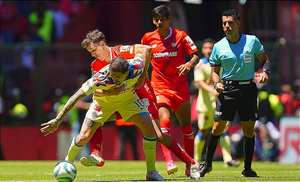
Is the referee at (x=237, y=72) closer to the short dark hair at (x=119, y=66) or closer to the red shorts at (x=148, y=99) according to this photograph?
the red shorts at (x=148, y=99)

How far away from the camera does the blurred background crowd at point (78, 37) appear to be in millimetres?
16062

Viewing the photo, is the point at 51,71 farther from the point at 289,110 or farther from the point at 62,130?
the point at 289,110

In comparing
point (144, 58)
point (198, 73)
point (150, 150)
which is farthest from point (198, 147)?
point (144, 58)

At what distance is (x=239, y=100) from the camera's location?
8914 mm

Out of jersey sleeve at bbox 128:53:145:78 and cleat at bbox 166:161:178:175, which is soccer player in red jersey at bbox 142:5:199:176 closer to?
cleat at bbox 166:161:178:175

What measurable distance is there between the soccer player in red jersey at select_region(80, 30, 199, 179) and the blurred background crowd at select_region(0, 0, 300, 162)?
680 centimetres

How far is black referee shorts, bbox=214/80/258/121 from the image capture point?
29.1 feet

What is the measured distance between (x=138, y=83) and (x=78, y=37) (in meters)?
11.7

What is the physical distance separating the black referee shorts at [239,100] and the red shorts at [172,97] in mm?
838

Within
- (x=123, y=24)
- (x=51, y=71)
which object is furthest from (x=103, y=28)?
(x=51, y=71)

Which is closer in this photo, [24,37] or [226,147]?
[226,147]

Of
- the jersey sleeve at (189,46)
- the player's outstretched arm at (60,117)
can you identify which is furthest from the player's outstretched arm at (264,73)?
the player's outstretched arm at (60,117)

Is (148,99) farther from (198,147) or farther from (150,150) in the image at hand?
(198,147)

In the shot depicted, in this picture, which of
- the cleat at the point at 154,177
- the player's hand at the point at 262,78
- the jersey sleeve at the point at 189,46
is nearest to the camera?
the cleat at the point at 154,177
